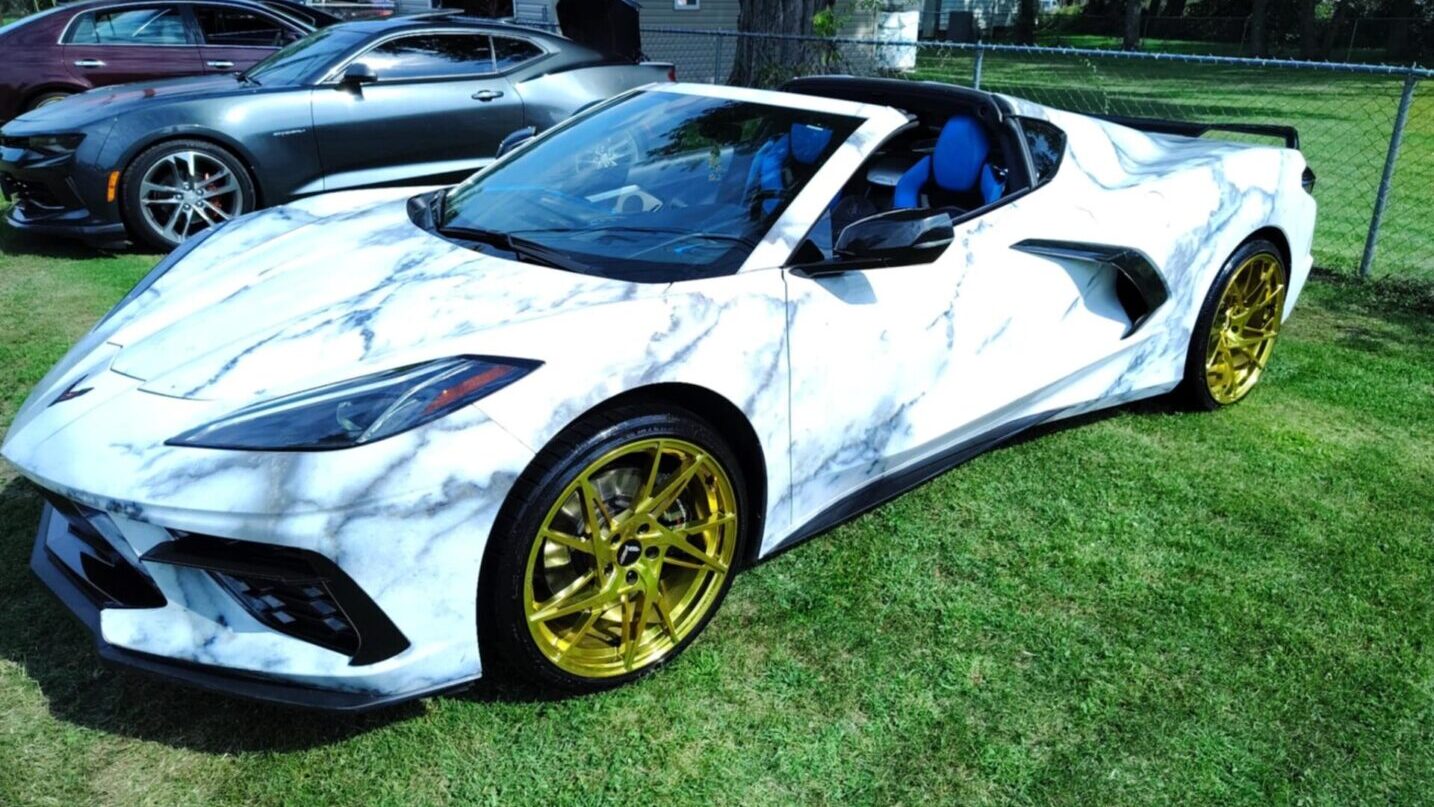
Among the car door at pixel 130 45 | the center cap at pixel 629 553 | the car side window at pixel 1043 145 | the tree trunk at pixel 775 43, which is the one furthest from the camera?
the tree trunk at pixel 775 43

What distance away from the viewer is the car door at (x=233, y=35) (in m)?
8.83

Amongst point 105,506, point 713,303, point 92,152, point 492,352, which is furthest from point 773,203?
point 92,152

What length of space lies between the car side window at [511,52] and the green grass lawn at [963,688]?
15.9 ft

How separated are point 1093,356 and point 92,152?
571 centimetres

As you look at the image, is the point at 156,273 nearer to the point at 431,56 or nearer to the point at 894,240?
the point at 894,240

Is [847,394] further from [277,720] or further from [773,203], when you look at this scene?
[277,720]

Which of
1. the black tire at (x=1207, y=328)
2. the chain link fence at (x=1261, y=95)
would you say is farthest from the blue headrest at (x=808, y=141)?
the chain link fence at (x=1261, y=95)

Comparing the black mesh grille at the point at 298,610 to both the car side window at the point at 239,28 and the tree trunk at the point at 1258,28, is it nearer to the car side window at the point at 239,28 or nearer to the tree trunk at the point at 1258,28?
the car side window at the point at 239,28

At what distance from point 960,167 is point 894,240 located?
100 cm

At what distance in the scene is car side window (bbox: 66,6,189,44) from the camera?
8.66 metres

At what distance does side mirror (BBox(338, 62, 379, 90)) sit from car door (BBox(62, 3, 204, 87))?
3.20 metres

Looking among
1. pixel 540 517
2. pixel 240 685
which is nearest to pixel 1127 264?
pixel 540 517

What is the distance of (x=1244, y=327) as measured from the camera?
14.1 ft

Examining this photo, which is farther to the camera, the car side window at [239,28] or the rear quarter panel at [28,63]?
the car side window at [239,28]
